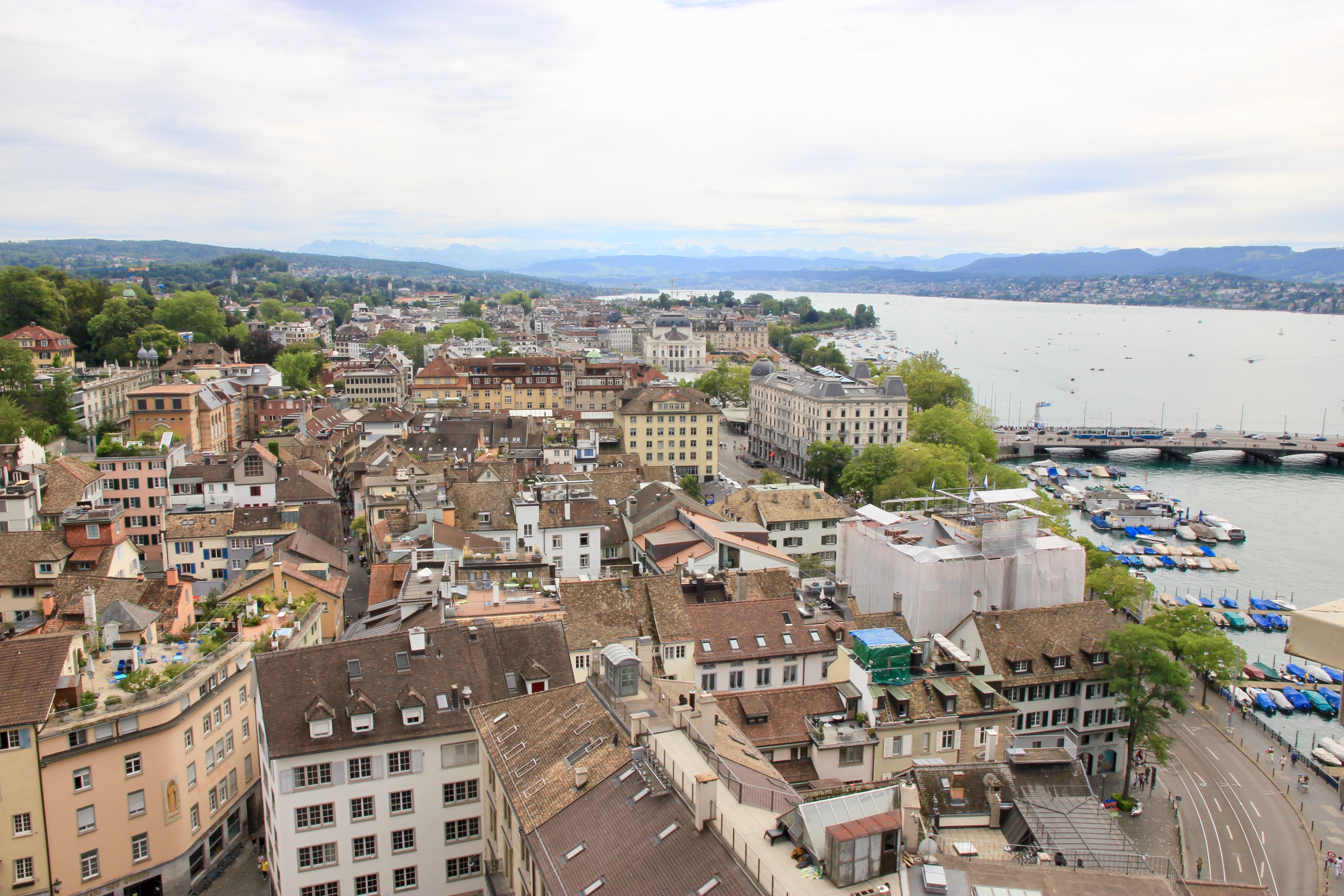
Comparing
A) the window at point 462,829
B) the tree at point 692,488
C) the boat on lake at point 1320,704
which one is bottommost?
the boat on lake at point 1320,704

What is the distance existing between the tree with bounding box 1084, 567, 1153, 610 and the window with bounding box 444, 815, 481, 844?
31438mm

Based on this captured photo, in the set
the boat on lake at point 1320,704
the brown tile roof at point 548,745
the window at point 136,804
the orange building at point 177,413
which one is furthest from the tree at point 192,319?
the boat on lake at point 1320,704

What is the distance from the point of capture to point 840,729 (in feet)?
89.2

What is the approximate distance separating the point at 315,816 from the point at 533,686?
19.6 feet

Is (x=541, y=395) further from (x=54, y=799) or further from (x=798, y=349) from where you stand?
(x=798, y=349)

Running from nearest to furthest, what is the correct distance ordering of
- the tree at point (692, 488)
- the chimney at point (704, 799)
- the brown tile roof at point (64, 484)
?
the chimney at point (704, 799) < the brown tile roof at point (64, 484) < the tree at point (692, 488)

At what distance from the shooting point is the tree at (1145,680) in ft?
103

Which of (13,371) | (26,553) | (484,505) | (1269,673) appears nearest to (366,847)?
(484,505)

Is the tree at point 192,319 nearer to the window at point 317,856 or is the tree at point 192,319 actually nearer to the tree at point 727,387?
the tree at point 727,387

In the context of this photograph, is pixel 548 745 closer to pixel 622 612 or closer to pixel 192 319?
pixel 622 612

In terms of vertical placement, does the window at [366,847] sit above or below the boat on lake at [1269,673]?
above

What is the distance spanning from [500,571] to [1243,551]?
211 feet

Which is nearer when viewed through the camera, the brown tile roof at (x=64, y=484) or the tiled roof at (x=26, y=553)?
the tiled roof at (x=26, y=553)

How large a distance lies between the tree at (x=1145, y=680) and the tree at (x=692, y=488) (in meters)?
36.9
